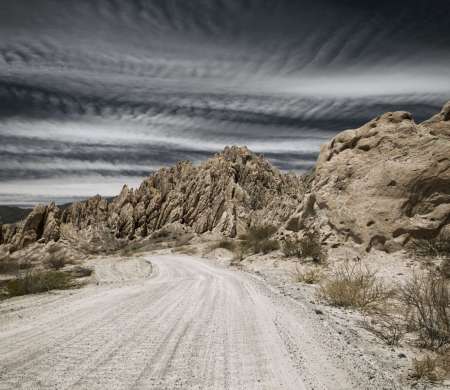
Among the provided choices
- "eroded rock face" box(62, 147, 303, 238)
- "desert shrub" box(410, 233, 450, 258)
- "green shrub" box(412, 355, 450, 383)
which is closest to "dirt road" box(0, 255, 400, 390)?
"green shrub" box(412, 355, 450, 383)

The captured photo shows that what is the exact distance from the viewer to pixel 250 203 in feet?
240

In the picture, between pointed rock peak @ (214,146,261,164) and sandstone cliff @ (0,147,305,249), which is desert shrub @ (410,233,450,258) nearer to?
sandstone cliff @ (0,147,305,249)

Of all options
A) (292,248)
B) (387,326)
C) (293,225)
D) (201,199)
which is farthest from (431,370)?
(201,199)

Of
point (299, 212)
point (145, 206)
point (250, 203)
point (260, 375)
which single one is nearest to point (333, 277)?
point (299, 212)

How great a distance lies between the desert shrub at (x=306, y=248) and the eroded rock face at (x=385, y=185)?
2.08 ft

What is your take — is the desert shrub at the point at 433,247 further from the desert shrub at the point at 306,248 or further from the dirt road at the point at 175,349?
the dirt road at the point at 175,349

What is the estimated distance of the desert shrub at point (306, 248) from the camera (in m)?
15.0

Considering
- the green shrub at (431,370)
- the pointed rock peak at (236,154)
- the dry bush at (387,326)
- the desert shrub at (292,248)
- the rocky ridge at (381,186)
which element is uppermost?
the pointed rock peak at (236,154)

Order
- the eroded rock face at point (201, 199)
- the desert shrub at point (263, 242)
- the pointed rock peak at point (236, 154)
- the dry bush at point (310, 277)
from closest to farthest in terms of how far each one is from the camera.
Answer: the dry bush at point (310, 277) < the desert shrub at point (263, 242) < the eroded rock face at point (201, 199) < the pointed rock peak at point (236, 154)

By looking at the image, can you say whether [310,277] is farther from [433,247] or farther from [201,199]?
[201,199]

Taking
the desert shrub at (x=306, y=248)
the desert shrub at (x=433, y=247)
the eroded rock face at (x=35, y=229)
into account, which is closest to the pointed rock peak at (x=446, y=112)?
the desert shrub at (x=433, y=247)

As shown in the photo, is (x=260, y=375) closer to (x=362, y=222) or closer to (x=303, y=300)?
(x=303, y=300)

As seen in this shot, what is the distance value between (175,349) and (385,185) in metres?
11.9

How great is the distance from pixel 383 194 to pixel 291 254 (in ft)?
18.3
